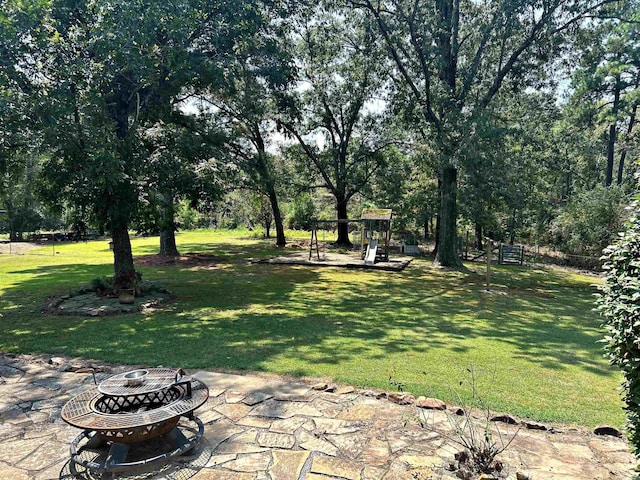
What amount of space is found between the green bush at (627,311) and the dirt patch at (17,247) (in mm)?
22175

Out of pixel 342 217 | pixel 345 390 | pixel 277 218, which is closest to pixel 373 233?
pixel 342 217

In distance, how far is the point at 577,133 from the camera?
24.1m

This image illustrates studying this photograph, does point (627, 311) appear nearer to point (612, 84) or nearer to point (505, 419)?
point (505, 419)

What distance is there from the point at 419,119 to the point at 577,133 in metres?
15.0

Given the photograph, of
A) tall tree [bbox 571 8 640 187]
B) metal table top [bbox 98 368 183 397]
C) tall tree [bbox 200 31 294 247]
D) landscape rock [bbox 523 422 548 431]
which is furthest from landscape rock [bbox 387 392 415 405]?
tall tree [bbox 571 8 640 187]

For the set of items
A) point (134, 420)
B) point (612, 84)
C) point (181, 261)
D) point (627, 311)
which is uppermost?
point (612, 84)

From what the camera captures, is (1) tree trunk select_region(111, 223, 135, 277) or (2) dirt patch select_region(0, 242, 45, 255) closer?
(1) tree trunk select_region(111, 223, 135, 277)

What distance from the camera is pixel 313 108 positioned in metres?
21.7

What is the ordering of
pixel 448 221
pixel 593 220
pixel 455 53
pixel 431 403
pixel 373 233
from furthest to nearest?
pixel 373 233, pixel 593 220, pixel 448 221, pixel 455 53, pixel 431 403

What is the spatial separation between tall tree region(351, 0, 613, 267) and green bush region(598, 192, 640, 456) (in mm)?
9791

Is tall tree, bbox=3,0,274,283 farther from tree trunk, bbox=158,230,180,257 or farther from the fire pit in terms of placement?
tree trunk, bbox=158,230,180,257

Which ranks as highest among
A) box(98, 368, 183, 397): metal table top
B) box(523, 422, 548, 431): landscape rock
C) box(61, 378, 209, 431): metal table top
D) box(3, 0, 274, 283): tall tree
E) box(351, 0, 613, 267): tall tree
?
box(351, 0, 613, 267): tall tree

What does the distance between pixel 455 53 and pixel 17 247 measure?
73.3 ft

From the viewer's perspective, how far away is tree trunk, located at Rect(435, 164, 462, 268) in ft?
47.3
